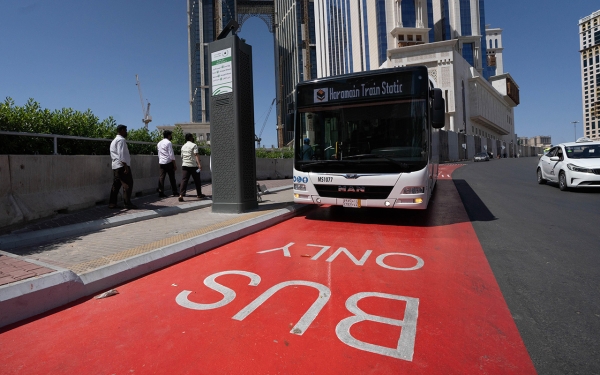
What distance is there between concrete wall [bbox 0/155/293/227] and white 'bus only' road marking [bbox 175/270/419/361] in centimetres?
456

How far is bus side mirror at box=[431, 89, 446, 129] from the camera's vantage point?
7017mm

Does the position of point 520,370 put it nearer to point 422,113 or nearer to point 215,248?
point 215,248

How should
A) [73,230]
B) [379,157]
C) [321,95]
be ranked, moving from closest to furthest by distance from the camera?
1. [73,230]
2. [379,157]
3. [321,95]

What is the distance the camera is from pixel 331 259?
4840mm

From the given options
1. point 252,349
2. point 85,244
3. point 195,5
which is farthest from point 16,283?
point 195,5

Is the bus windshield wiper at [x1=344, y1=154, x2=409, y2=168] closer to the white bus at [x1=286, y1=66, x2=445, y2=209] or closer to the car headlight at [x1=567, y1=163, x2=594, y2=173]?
the white bus at [x1=286, y1=66, x2=445, y2=209]

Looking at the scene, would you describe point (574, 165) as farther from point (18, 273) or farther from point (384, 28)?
point (384, 28)

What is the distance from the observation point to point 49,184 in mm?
7090

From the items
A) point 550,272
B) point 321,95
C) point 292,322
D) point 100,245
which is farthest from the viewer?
point 321,95

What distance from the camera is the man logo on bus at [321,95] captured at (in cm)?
781

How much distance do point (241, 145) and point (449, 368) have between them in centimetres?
670

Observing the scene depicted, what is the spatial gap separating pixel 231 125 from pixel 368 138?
3.15 meters

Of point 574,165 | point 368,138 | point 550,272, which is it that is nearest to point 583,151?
point 574,165

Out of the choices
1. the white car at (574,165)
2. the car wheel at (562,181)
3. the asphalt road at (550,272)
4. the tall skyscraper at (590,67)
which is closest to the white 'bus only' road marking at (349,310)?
the asphalt road at (550,272)
